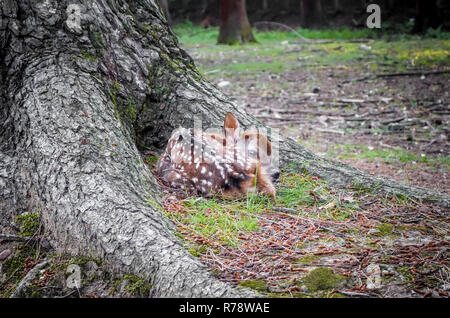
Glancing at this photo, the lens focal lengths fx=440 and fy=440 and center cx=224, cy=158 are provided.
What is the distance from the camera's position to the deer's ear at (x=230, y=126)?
3725 millimetres

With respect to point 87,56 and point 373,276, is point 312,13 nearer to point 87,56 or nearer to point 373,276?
point 87,56

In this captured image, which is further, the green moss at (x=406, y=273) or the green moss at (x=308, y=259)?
the green moss at (x=308, y=259)

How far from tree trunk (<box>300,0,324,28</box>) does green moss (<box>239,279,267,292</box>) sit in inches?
756

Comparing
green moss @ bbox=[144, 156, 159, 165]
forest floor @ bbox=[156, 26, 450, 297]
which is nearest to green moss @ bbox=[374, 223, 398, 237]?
forest floor @ bbox=[156, 26, 450, 297]

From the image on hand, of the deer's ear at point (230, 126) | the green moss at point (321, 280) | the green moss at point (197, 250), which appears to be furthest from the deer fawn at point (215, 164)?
the green moss at point (321, 280)

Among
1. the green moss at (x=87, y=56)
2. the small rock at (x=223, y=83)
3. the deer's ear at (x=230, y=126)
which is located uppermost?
the green moss at (x=87, y=56)

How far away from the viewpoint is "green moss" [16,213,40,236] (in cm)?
285

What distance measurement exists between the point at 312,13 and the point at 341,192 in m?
18.2

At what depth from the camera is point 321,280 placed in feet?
7.55

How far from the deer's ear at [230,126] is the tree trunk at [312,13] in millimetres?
17570

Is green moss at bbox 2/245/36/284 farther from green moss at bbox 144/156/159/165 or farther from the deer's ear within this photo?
the deer's ear

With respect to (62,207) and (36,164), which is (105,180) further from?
(36,164)

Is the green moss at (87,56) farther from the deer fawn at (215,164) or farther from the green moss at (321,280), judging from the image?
the green moss at (321,280)

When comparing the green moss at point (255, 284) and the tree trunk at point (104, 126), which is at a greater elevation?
the tree trunk at point (104, 126)
